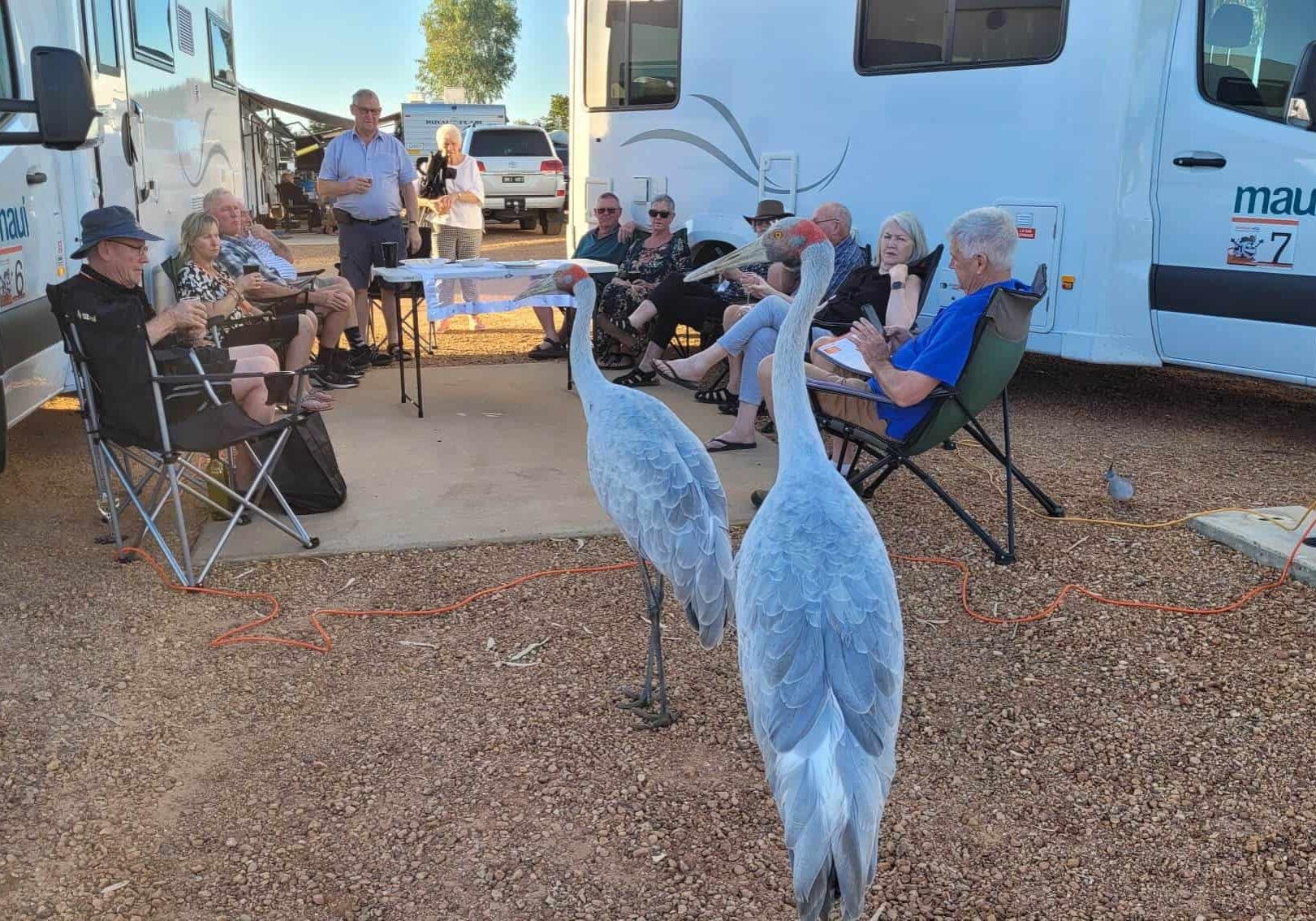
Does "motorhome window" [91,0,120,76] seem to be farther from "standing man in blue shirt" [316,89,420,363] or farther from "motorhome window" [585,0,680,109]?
"motorhome window" [585,0,680,109]

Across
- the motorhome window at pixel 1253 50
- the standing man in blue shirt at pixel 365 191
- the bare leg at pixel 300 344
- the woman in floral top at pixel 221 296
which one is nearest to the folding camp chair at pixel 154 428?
the woman in floral top at pixel 221 296

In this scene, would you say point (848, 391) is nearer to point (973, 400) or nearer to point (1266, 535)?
point (973, 400)

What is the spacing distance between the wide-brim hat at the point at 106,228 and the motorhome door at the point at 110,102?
1.47 metres

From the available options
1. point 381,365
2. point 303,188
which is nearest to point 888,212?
point 381,365

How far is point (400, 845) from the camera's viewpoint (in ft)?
8.62

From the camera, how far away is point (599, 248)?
8.48 meters

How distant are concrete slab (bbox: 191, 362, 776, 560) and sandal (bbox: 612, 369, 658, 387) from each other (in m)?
0.12

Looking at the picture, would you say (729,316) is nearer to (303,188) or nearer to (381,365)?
(381,365)

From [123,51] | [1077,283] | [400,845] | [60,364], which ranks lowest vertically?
[400,845]

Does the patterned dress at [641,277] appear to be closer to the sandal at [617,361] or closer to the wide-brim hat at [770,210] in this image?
the sandal at [617,361]

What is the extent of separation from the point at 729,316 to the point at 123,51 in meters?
3.98

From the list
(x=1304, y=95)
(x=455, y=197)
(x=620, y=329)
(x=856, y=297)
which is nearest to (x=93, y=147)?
(x=620, y=329)

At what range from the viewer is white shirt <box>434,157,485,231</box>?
9.73 meters

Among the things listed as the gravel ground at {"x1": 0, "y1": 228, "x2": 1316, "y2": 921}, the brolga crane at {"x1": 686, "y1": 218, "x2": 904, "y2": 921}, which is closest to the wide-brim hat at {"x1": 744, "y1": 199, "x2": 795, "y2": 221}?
the gravel ground at {"x1": 0, "y1": 228, "x2": 1316, "y2": 921}
